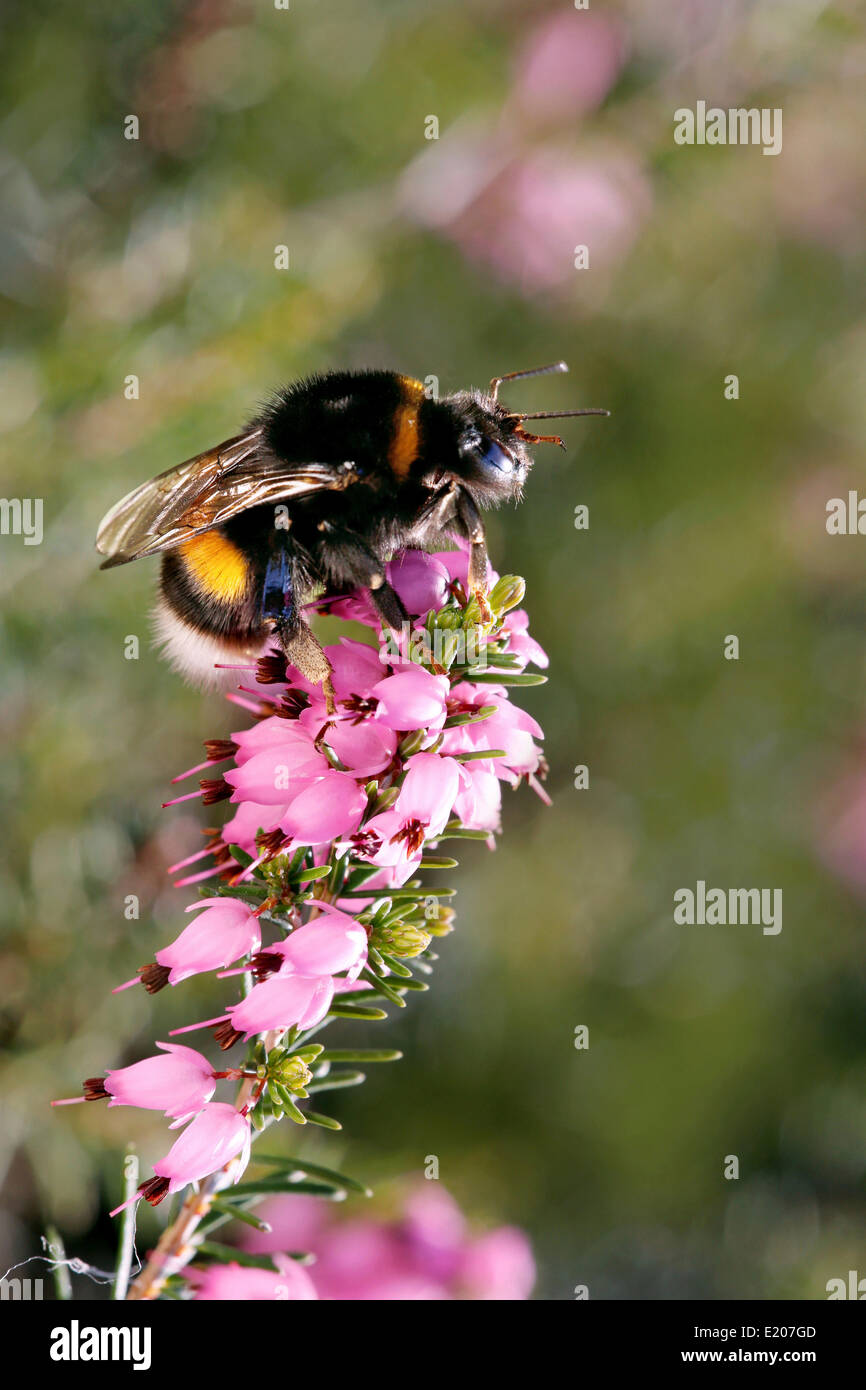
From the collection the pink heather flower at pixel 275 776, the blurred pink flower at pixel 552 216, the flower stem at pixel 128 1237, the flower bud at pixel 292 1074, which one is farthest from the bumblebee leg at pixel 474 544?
the blurred pink flower at pixel 552 216

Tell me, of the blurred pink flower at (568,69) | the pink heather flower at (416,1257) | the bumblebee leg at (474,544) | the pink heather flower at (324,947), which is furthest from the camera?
the blurred pink flower at (568,69)

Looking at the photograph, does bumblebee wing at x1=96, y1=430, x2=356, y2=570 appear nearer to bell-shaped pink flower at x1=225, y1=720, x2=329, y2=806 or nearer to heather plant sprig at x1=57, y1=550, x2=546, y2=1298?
heather plant sprig at x1=57, y1=550, x2=546, y2=1298

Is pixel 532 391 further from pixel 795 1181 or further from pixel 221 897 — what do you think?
pixel 221 897

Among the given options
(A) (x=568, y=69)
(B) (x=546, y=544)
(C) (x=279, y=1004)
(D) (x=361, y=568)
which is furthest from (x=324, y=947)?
(A) (x=568, y=69)

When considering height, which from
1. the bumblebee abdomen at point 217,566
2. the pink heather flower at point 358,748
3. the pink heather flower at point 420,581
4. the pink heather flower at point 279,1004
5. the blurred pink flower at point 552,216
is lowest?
the pink heather flower at point 279,1004

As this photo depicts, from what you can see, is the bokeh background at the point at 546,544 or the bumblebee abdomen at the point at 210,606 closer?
the bumblebee abdomen at the point at 210,606

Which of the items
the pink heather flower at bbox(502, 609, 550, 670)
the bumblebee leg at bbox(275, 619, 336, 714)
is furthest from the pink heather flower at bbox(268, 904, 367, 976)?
the pink heather flower at bbox(502, 609, 550, 670)

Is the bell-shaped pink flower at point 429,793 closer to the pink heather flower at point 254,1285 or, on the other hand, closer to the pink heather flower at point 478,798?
the pink heather flower at point 478,798
